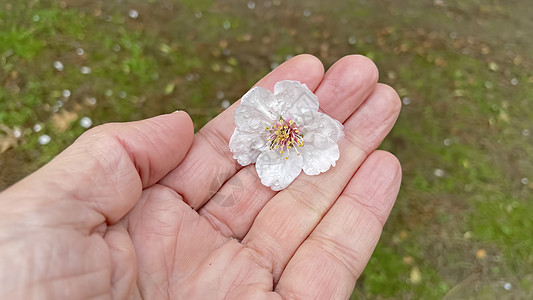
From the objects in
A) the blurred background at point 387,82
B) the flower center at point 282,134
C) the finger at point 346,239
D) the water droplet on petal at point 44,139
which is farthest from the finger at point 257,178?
the water droplet on petal at point 44,139

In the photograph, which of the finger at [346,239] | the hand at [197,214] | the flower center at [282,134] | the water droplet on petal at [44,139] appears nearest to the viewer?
the hand at [197,214]

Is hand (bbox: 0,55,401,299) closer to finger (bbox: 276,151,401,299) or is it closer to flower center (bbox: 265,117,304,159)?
finger (bbox: 276,151,401,299)

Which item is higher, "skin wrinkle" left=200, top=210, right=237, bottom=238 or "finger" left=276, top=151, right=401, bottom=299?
"skin wrinkle" left=200, top=210, right=237, bottom=238

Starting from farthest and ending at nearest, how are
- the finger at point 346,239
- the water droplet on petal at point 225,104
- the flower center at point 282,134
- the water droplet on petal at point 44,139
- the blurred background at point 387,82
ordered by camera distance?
the water droplet on petal at point 225,104 < the water droplet on petal at point 44,139 < the blurred background at point 387,82 < the flower center at point 282,134 < the finger at point 346,239

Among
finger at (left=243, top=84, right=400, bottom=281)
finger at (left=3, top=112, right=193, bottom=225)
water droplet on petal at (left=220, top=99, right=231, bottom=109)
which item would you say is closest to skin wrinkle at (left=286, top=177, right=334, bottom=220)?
finger at (left=243, top=84, right=400, bottom=281)

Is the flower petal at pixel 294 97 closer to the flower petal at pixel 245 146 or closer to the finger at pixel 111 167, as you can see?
the flower petal at pixel 245 146

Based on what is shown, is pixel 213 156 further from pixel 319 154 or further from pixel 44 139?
pixel 44 139

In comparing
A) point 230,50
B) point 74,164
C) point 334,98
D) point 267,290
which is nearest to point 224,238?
point 267,290

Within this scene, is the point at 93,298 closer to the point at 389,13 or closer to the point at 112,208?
the point at 112,208
